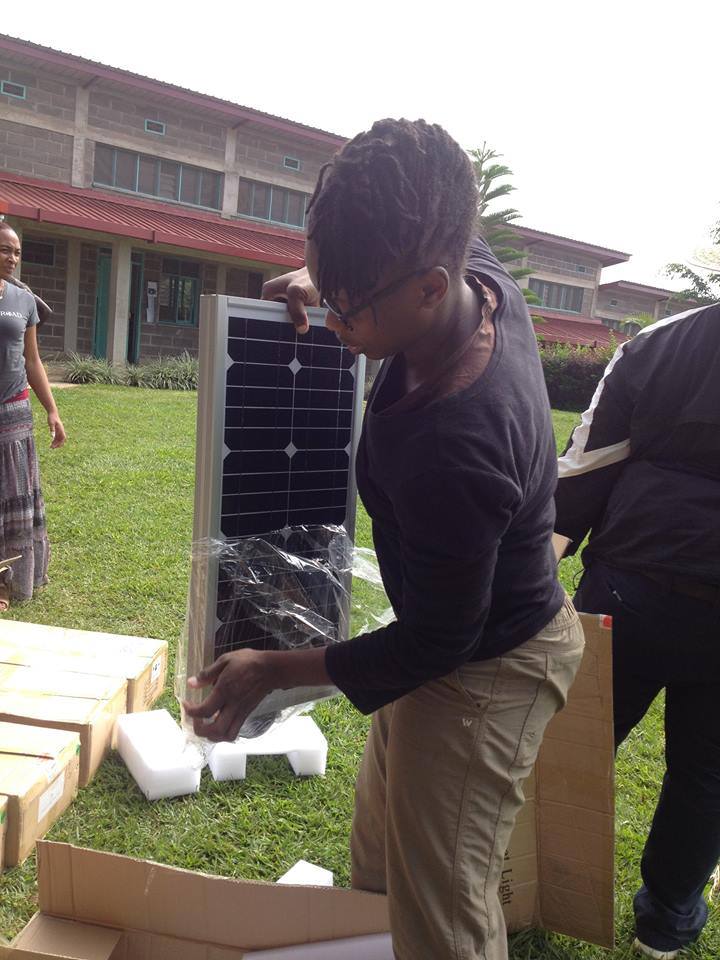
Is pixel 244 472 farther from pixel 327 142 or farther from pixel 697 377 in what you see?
pixel 327 142

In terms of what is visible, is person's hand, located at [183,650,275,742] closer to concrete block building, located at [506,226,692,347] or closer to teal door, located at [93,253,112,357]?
teal door, located at [93,253,112,357]

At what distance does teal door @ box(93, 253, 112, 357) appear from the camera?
16.5m

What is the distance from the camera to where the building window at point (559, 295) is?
1052 inches

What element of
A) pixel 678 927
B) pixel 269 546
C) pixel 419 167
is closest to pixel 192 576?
pixel 269 546

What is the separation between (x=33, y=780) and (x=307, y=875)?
2.93ft

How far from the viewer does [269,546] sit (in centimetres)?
191

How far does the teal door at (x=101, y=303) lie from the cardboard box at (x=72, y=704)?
47.6 ft

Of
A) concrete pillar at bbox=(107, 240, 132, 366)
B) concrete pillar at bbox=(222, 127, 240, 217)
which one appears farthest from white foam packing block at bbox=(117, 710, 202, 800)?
concrete pillar at bbox=(222, 127, 240, 217)

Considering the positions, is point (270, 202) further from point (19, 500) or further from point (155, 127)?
point (19, 500)

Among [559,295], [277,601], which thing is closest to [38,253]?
[277,601]

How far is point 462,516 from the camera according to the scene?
1145mm

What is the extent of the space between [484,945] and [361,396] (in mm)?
1257

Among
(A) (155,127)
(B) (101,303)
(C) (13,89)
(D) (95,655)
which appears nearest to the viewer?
(D) (95,655)

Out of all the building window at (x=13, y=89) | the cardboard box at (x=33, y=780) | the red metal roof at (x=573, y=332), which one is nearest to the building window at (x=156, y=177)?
the building window at (x=13, y=89)
